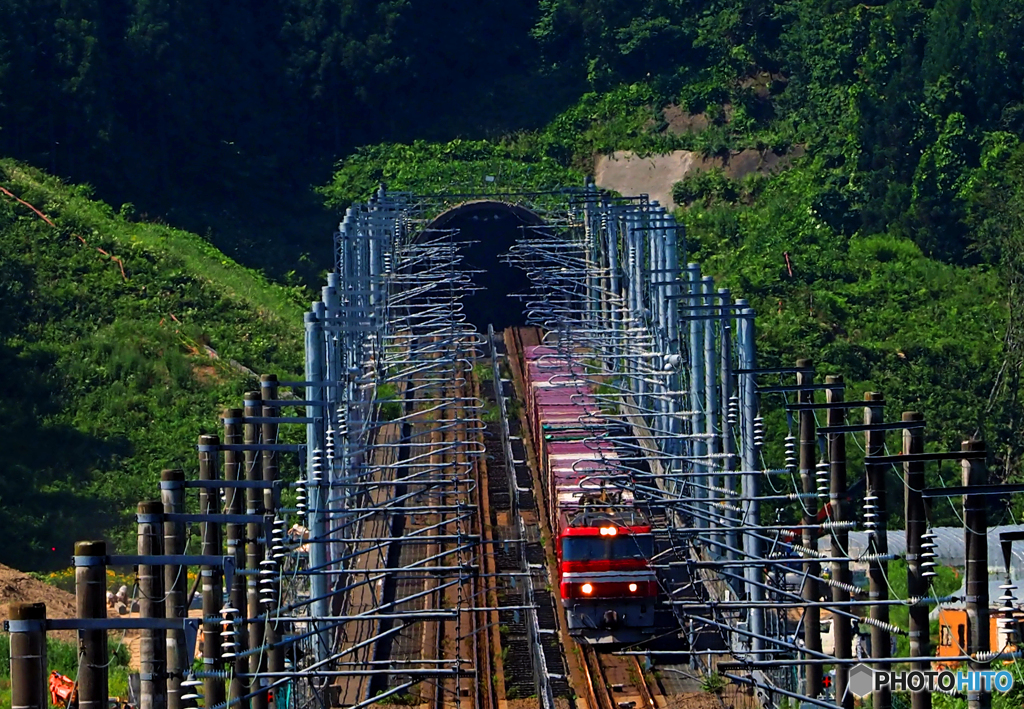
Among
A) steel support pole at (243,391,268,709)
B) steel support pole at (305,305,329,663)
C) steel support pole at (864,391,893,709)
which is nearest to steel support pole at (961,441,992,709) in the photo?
steel support pole at (864,391,893,709)

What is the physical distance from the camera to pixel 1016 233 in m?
51.3

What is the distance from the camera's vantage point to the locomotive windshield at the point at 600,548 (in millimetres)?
26078

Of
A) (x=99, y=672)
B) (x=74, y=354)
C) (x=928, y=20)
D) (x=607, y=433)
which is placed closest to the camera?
(x=99, y=672)

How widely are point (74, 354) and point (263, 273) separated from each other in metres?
12.2

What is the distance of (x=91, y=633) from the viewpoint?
1188 cm

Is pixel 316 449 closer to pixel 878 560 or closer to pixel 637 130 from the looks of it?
pixel 878 560

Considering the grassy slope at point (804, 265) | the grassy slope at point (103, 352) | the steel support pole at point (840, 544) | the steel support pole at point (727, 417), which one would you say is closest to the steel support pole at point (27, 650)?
the steel support pole at point (840, 544)

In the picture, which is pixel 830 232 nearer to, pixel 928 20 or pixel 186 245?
pixel 928 20

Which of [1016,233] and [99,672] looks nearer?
[99,672]

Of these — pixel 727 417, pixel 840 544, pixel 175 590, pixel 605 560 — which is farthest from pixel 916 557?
pixel 605 560

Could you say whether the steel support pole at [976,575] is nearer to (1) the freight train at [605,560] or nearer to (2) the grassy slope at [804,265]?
(1) the freight train at [605,560]

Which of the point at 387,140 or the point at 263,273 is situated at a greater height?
the point at 387,140

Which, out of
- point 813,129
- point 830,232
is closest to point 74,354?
point 830,232

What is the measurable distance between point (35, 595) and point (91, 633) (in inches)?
766
